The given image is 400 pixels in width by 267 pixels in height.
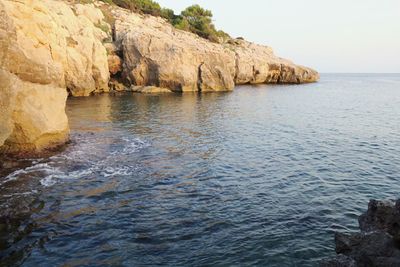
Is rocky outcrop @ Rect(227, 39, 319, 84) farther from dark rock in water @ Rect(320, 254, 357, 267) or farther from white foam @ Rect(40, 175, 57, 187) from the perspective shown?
dark rock in water @ Rect(320, 254, 357, 267)

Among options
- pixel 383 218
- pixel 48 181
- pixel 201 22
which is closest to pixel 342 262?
pixel 383 218

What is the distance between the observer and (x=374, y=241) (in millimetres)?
9156

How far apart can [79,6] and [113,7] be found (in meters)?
15.1

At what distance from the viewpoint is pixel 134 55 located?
211ft

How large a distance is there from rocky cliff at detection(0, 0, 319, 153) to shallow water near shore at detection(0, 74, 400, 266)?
2829mm

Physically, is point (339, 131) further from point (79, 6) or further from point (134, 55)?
point (79, 6)

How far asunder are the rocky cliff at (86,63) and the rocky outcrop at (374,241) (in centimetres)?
1728

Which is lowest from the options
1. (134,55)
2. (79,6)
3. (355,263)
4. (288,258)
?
(288,258)

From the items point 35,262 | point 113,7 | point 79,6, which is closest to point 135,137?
point 35,262

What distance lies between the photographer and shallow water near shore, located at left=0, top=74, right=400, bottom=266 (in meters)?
12.6

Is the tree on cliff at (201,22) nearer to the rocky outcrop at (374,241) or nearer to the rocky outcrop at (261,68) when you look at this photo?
the rocky outcrop at (261,68)

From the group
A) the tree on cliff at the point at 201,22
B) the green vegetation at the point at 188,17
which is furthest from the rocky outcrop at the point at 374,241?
the tree on cliff at the point at 201,22

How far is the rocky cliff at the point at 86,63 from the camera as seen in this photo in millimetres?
21797

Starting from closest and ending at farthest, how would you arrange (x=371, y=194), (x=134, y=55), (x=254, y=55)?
1. (x=371, y=194)
2. (x=134, y=55)
3. (x=254, y=55)
